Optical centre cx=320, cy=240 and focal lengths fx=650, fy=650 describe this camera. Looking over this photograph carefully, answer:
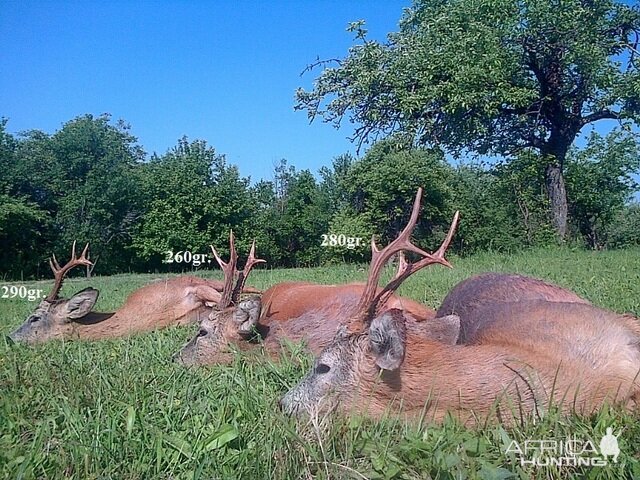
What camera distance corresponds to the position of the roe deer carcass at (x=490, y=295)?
14.1 ft

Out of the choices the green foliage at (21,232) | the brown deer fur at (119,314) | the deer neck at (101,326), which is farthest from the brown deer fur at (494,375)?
the green foliage at (21,232)

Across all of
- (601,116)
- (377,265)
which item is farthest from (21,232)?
(377,265)

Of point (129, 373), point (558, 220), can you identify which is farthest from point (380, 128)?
point (129, 373)

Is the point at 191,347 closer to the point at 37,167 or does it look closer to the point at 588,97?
the point at 588,97

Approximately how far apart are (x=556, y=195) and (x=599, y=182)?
36.3ft

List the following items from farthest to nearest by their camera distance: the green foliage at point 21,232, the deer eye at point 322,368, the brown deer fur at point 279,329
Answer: the green foliage at point 21,232 → the brown deer fur at point 279,329 → the deer eye at point 322,368

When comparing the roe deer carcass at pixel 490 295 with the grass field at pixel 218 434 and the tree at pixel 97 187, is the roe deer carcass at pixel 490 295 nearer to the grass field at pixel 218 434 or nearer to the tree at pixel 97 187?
the grass field at pixel 218 434

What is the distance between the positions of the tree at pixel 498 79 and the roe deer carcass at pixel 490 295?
10.8m

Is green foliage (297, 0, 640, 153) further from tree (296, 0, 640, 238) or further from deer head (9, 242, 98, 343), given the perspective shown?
deer head (9, 242, 98, 343)

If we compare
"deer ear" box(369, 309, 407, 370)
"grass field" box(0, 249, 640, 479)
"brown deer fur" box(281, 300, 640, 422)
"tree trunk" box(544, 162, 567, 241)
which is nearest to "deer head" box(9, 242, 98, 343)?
"grass field" box(0, 249, 640, 479)

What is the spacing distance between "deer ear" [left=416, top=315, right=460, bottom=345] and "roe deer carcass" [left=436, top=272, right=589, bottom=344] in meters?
0.48

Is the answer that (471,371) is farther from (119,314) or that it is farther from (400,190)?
(400,190)

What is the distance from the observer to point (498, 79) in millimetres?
15461

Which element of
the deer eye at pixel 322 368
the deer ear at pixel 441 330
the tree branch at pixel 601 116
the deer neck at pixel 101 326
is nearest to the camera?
the deer eye at pixel 322 368
